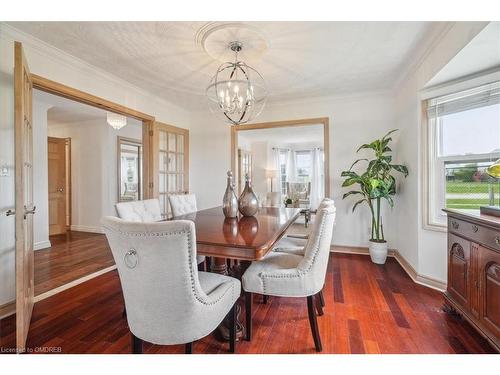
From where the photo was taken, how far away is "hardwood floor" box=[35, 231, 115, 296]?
2.55m

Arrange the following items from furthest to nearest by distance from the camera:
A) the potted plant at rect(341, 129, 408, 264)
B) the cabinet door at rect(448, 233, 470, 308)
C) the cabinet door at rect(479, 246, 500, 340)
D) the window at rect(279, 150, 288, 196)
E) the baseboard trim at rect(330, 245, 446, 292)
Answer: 1. the window at rect(279, 150, 288, 196)
2. the potted plant at rect(341, 129, 408, 264)
3. the baseboard trim at rect(330, 245, 446, 292)
4. the cabinet door at rect(448, 233, 470, 308)
5. the cabinet door at rect(479, 246, 500, 340)

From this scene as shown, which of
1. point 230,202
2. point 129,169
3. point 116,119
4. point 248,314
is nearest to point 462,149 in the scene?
point 230,202

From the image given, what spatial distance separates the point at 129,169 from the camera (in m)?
5.23

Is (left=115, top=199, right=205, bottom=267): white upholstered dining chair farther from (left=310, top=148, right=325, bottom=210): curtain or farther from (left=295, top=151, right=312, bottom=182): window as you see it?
(left=295, top=151, right=312, bottom=182): window

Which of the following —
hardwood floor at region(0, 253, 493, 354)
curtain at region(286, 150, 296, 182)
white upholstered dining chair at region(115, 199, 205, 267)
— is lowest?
hardwood floor at region(0, 253, 493, 354)

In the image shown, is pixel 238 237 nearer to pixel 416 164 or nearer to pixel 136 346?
pixel 136 346

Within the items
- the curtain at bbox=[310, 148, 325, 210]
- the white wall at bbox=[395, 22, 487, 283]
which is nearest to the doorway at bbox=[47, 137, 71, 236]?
the white wall at bbox=[395, 22, 487, 283]

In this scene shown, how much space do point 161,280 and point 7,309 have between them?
1868mm

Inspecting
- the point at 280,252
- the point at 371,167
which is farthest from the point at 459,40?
the point at 280,252

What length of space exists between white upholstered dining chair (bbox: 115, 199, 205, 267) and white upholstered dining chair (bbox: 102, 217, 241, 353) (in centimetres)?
83

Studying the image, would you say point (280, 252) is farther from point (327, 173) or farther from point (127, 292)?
point (327, 173)

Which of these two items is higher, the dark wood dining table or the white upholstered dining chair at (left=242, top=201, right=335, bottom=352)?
the dark wood dining table

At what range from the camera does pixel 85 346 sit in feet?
5.08

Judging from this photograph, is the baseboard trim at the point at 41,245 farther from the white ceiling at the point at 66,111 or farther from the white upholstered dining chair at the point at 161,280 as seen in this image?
the white upholstered dining chair at the point at 161,280
